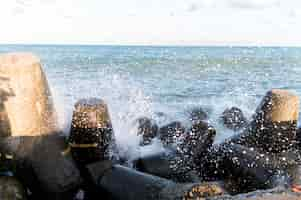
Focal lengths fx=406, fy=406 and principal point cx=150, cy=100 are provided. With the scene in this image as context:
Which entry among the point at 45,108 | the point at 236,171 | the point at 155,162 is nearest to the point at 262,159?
the point at 236,171

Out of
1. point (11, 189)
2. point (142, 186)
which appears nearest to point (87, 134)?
point (11, 189)

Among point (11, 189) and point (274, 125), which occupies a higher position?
point (274, 125)

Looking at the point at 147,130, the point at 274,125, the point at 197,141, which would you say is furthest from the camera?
the point at 147,130

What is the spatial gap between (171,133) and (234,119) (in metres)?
2.77

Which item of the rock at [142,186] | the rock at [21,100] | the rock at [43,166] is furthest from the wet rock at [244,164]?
the rock at [21,100]

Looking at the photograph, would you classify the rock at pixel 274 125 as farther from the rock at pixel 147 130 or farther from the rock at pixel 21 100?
the rock at pixel 21 100

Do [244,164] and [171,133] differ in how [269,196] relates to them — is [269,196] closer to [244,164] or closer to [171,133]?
[244,164]

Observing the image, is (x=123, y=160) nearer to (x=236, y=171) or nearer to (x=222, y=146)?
(x=222, y=146)

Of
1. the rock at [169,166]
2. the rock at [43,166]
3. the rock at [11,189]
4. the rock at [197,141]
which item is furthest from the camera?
the rock at [197,141]

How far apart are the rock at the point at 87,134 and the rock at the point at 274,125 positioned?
1.92m

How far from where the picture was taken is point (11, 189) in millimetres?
4188

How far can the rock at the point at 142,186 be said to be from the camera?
342 centimetres

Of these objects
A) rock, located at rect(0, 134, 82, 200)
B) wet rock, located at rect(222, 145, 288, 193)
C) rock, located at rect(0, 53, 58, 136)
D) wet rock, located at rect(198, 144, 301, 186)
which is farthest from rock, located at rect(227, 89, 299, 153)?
rock, located at rect(0, 53, 58, 136)

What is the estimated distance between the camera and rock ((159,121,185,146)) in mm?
6805
